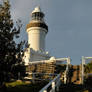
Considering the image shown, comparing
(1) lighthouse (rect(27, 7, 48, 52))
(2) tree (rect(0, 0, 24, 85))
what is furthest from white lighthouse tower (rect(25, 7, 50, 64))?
(2) tree (rect(0, 0, 24, 85))

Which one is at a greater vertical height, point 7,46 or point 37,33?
point 37,33

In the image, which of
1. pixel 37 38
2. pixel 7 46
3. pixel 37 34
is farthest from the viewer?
pixel 37 34

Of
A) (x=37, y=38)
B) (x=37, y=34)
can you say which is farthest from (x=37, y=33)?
(x=37, y=38)

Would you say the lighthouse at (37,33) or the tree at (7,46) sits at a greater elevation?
the lighthouse at (37,33)

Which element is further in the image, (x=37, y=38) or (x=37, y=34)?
(x=37, y=34)

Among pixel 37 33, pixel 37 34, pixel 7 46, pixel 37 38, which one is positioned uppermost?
pixel 37 33

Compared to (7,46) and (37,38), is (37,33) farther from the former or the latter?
(7,46)

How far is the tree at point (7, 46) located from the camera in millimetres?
7957

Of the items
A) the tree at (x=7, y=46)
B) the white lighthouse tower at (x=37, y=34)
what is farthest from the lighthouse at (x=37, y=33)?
the tree at (x=7, y=46)

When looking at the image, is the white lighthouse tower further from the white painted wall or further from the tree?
the tree

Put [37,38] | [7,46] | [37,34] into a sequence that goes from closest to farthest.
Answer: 1. [7,46]
2. [37,38]
3. [37,34]

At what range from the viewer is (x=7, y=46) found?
844 cm

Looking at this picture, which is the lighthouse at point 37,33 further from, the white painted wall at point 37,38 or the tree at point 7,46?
the tree at point 7,46

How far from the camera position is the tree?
7.96 metres
